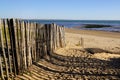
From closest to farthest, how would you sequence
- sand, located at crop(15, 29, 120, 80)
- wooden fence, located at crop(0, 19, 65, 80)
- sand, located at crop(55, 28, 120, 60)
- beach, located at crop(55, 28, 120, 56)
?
wooden fence, located at crop(0, 19, 65, 80) → sand, located at crop(15, 29, 120, 80) → sand, located at crop(55, 28, 120, 60) → beach, located at crop(55, 28, 120, 56)

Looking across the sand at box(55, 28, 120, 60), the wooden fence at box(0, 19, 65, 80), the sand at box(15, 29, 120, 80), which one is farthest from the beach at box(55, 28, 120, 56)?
the wooden fence at box(0, 19, 65, 80)

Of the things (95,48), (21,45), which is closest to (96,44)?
(95,48)

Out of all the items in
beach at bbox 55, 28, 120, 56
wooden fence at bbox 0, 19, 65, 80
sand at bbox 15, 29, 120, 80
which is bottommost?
beach at bbox 55, 28, 120, 56

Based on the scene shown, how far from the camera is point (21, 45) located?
22.5 ft

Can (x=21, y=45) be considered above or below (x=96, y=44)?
above

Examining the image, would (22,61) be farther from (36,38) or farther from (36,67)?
(36,38)

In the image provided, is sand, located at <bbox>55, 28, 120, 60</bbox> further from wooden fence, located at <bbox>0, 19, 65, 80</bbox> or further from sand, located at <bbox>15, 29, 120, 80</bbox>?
Answer: wooden fence, located at <bbox>0, 19, 65, 80</bbox>

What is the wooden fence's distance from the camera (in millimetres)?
6262

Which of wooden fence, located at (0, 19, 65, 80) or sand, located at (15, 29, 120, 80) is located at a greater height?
wooden fence, located at (0, 19, 65, 80)

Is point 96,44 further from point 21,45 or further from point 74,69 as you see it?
point 21,45

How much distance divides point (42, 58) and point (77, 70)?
1.87 meters

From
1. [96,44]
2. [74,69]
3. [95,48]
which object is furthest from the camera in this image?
[96,44]

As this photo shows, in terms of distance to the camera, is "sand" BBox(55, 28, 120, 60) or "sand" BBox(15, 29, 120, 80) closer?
"sand" BBox(15, 29, 120, 80)

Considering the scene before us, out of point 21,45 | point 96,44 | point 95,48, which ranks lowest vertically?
point 96,44
